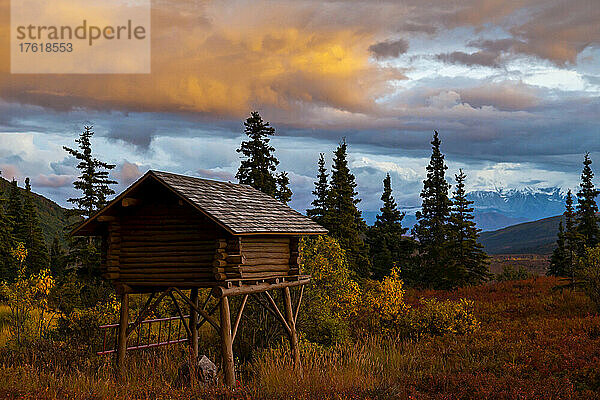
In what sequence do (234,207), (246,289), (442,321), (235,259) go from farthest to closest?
(442,321) < (234,207) < (246,289) < (235,259)

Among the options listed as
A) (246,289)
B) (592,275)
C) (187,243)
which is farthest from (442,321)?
(187,243)

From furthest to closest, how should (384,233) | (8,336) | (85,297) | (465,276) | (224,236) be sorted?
1. (384,233)
2. (465,276)
3. (85,297)
4. (8,336)
5. (224,236)

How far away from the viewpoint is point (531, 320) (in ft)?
82.3

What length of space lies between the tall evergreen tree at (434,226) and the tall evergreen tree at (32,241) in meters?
34.3

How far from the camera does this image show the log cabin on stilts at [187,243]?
15227 millimetres

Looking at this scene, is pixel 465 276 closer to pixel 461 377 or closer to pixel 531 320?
pixel 531 320

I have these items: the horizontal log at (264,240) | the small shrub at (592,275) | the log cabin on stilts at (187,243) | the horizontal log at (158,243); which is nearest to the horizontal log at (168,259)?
the log cabin on stilts at (187,243)

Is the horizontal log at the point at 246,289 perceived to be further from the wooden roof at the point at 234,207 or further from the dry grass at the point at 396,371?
the dry grass at the point at 396,371

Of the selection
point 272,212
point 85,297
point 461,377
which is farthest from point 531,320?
point 85,297

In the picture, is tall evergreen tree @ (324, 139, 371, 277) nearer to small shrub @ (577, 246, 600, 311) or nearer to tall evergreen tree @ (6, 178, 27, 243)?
small shrub @ (577, 246, 600, 311)

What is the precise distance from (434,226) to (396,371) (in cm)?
3297

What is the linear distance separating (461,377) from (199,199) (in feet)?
28.6

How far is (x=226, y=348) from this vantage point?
A: 603 inches

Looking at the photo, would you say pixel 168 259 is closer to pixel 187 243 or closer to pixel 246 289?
pixel 187 243
